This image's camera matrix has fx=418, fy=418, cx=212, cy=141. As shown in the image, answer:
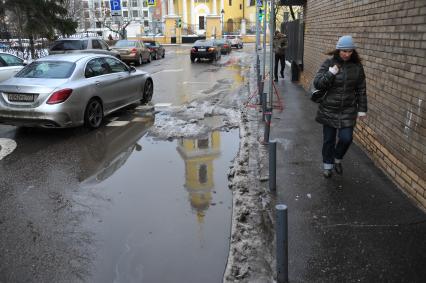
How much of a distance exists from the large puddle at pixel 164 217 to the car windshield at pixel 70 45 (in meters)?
14.5

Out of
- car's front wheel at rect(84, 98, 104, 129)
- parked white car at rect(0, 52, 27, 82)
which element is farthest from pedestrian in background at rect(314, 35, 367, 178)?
parked white car at rect(0, 52, 27, 82)

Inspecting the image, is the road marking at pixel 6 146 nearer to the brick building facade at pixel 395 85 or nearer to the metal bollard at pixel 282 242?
the metal bollard at pixel 282 242

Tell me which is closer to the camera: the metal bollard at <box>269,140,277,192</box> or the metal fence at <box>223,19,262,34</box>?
the metal bollard at <box>269,140,277,192</box>

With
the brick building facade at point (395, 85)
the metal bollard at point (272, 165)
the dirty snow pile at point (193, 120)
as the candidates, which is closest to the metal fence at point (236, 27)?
the dirty snow pile at point (193, 120)

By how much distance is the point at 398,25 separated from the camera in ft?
17.3

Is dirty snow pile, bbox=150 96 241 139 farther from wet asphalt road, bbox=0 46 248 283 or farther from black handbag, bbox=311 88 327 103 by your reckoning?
black handbag, bbox=311 88 327 103

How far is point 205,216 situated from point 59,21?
73.2ft

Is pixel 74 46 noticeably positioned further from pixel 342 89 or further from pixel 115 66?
pixel 342 89

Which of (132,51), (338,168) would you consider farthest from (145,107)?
(132,51)

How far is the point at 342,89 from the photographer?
5031 mm

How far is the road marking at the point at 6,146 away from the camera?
7.24m

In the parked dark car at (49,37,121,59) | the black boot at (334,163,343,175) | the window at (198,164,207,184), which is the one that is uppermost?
the parked dark car at (49,37,121,59)

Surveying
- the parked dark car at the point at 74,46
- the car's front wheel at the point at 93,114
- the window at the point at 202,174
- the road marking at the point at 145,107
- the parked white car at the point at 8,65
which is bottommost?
the window at the point at 202,174

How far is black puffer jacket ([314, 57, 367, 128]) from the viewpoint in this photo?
16.3ft
